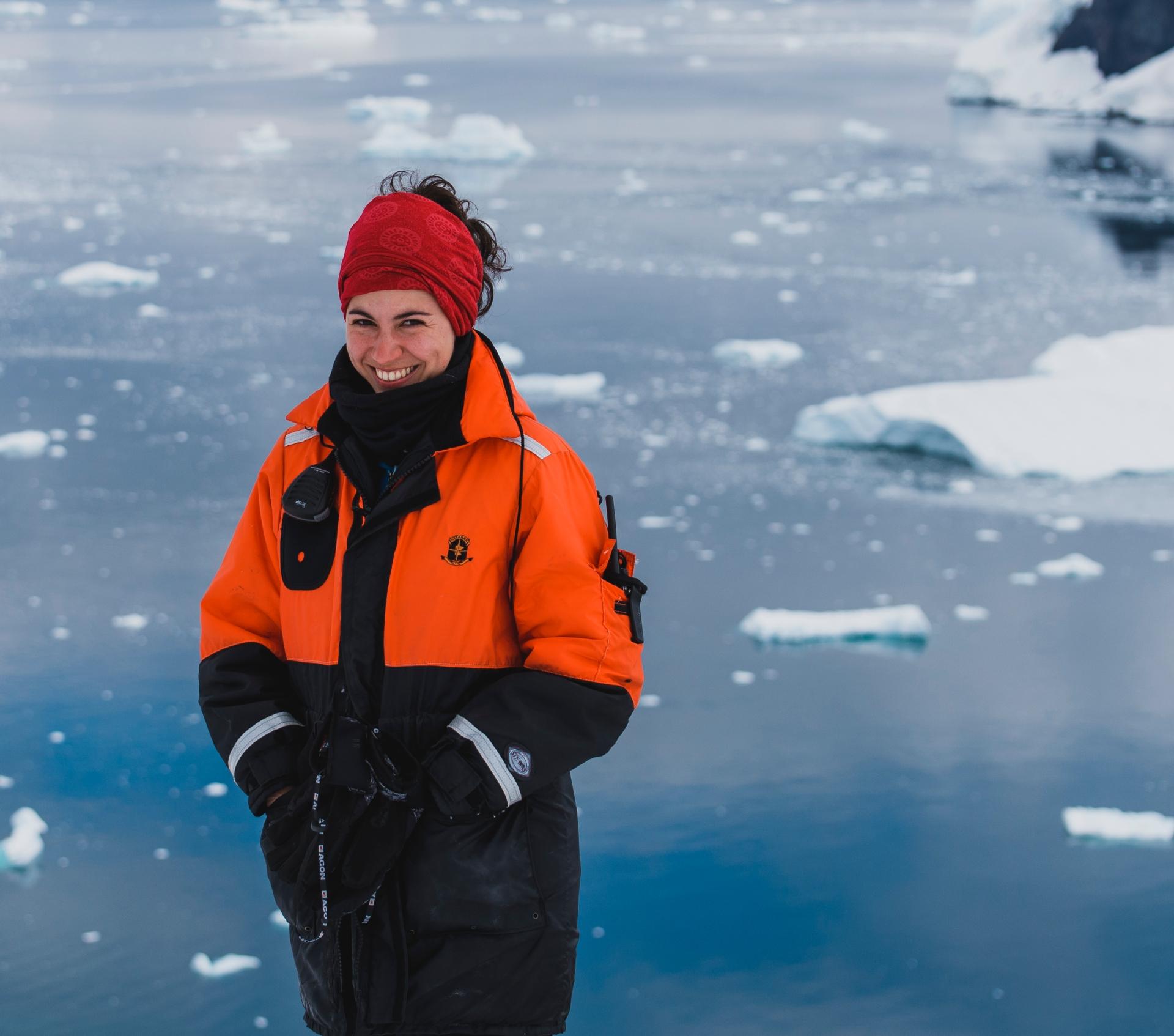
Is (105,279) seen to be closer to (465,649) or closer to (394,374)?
(394,374)

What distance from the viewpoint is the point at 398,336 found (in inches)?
58.8

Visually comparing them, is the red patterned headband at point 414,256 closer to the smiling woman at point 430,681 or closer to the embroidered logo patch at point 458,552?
the smiling woman at point 430,681

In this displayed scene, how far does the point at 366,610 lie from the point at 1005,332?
24.0 feet

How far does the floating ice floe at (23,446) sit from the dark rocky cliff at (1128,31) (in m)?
16.3

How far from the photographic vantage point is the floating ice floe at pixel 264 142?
14039mm

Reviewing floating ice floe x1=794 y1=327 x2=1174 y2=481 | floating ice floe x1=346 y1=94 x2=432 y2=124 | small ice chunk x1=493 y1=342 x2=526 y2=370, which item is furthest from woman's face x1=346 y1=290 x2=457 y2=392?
floating ice floe x1=346 y1=94 x2=432 y2=124

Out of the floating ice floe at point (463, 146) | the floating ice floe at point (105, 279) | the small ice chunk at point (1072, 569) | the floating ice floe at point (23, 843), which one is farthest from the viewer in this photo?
the floating ice floe at point (463, 146)

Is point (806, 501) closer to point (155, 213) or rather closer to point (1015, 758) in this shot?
point (1015, 758)

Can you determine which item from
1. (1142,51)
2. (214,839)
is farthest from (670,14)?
(214,839)

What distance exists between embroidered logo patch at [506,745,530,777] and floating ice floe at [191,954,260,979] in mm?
1906

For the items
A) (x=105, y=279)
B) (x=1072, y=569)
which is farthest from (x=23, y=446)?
(x=1072, y=569)

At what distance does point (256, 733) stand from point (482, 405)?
45 centimetres

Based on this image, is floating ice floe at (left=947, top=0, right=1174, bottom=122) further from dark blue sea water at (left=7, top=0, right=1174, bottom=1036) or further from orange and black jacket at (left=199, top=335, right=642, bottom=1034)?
orange and black jacket at (left=199, top=335, right=642, bottom=1034)

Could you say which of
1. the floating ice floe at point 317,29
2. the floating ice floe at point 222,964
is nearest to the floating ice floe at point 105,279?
the floating ice floe at point 222,964
